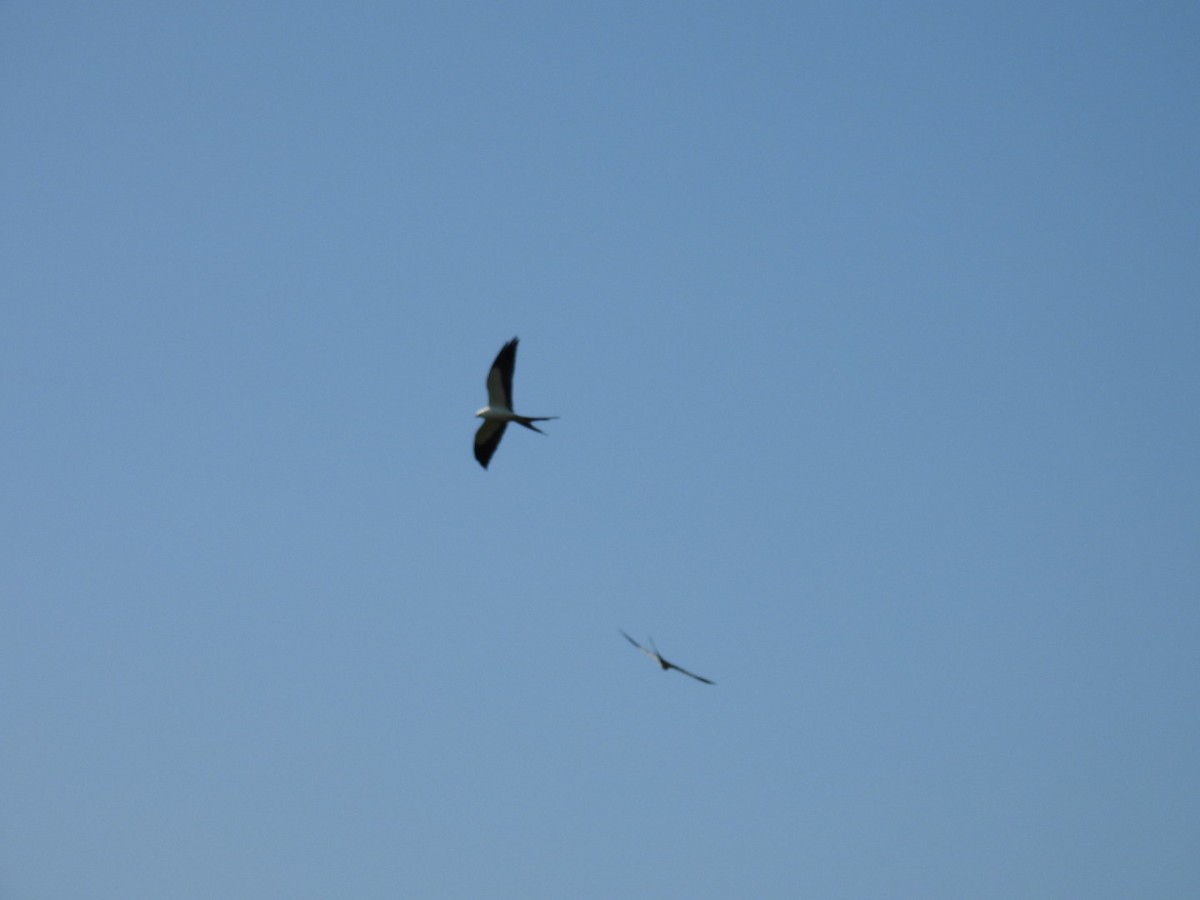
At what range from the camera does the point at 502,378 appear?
107 ft

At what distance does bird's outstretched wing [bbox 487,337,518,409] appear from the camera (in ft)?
107

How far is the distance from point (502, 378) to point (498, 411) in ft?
3.23

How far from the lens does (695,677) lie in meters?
25.2

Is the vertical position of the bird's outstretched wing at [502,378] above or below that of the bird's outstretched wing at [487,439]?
above

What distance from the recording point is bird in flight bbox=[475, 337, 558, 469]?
1280 inches

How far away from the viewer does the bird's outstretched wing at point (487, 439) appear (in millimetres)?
33688

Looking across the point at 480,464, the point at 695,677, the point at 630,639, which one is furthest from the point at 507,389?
the point at 695,677

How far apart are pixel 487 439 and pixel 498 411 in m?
1.01

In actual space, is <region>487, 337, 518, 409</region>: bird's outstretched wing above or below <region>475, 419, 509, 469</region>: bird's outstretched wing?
above

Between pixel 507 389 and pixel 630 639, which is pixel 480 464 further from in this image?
pixel 630 639

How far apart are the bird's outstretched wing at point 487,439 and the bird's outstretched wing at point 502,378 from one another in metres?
0.65

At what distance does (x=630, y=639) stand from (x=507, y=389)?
A: 8123 mm

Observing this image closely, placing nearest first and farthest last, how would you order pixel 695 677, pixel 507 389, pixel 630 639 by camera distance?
1. pixel 695 677
2. pixel 630 639
3. pixel 507 389

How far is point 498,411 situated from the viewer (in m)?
33.2
